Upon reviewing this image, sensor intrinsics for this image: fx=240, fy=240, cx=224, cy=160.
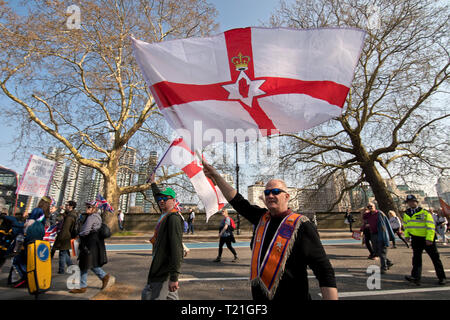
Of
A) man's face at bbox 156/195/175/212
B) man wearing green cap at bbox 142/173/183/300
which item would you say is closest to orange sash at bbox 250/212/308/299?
man wearing green cap at bbox 142/173/183/300

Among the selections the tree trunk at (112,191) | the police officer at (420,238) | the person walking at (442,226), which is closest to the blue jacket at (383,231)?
the police officer at (420,238)

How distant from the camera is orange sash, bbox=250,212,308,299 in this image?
1.73 metres

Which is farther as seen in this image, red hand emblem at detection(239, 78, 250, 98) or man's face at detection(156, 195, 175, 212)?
man's face at detection(156, 195, 175, 212)

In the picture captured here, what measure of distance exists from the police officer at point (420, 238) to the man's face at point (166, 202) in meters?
5.54

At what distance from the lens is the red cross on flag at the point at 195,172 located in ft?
12.8

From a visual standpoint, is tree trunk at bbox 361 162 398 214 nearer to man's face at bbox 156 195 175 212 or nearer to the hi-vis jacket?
the hi-vis jacket

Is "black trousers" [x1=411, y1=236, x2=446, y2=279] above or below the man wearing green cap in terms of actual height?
below

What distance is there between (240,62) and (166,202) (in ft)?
6.77

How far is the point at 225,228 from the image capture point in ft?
26.4

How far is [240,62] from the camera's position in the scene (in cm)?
296

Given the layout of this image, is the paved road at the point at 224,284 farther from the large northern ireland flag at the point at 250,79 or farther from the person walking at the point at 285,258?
the large northern ireland flag at the point at 250,79

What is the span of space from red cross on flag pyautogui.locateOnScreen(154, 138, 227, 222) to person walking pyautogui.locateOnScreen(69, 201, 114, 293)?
2157 mm

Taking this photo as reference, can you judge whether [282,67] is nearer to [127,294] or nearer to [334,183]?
[127,294]

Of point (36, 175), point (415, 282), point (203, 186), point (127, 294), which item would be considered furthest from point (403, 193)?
point (36, 175)
